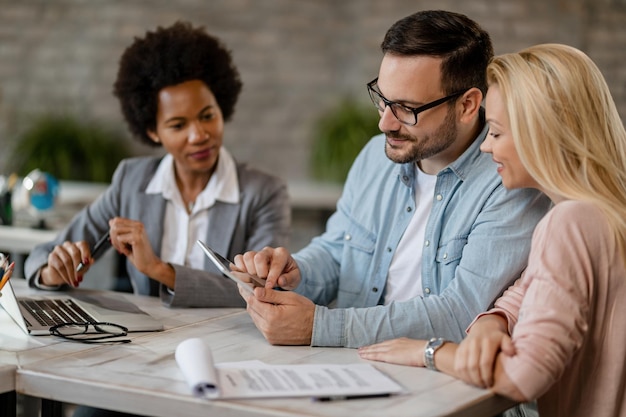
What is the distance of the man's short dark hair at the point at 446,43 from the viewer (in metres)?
2.19

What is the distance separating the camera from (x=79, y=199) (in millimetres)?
5090

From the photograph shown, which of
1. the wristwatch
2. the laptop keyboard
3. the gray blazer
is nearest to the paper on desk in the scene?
the wristwatch

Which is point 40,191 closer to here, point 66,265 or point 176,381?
point 66,265

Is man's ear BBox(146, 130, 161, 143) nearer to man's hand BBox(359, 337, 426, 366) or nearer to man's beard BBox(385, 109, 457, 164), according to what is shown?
man's beard BBox(385, 109, 457, 164)

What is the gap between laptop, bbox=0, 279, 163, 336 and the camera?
206cm

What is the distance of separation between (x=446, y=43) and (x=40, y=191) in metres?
2.08

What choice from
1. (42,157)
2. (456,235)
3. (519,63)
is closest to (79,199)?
(42,157)

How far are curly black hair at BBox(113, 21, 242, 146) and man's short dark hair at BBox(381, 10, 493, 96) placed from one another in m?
0.89

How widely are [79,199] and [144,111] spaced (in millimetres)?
2227

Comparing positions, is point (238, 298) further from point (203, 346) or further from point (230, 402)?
point (230, 402)

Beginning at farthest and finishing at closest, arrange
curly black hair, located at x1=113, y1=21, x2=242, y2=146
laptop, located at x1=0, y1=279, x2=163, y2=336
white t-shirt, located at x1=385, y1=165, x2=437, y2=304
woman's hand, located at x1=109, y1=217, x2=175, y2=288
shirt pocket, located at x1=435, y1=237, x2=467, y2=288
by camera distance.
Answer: curly black hair, located at x1=113, y1=21, x2=242, y2=146, woman's hand, located at x1=109, y1=217, x2=175, y2=288, white t-shirt, located at x1=385, y1=165, x2=437, y2=304, shirt pocket, located at x1=435, y1=237, x2=467, y2=288, laptop, located at x1=0, y1=279, x2=163, y2=336

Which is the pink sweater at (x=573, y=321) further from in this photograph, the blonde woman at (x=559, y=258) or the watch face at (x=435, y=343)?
the watch face at (x=435, y=343)

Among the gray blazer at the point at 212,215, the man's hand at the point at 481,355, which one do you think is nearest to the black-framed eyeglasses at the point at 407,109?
the man's hand at the point at 481,355

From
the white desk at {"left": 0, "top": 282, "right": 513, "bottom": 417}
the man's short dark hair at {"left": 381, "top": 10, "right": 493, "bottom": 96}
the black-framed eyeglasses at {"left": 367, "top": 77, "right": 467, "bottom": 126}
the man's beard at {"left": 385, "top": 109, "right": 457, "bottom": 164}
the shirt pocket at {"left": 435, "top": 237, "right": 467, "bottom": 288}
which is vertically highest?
the man's short dark hair at {"left": 381, "top": 10, "right": 493, "bottom": 96}
